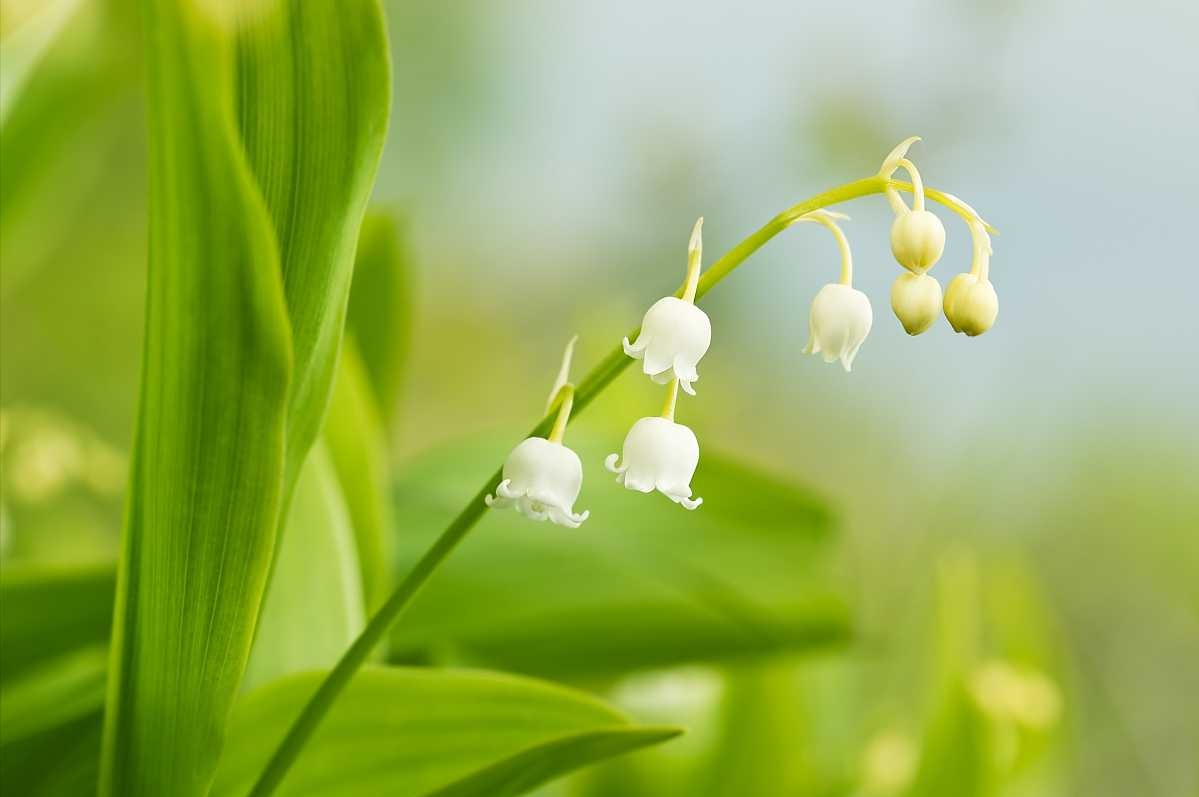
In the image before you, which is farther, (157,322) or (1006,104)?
(1006,104)

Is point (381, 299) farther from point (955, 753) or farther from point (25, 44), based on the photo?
point (955, 753)

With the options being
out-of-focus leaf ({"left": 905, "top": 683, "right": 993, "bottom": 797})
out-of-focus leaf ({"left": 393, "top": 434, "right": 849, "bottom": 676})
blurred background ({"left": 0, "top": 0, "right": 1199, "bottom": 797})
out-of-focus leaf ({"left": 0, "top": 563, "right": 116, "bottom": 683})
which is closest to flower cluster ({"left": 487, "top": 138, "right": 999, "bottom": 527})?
out-of-focus leaf ({"left": 0, "top": 563, "right": 116, "bottom": 683})

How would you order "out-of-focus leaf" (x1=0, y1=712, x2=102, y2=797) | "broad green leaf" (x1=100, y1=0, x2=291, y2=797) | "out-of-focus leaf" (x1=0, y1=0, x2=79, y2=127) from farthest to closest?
"out-of-focus leaf" (x1=0, y1=0, x2=79, y2=127), "out-of-focus leaf" (x1=0, y1=712, x2=102, y2=797), "broad green leaf" (x1=100, y1=0, x2=291, y2=797)

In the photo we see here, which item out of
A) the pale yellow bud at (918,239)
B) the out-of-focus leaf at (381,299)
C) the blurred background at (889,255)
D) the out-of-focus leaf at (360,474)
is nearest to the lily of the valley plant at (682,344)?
the pale yellow bud at (918,239)

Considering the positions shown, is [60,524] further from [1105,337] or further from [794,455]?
[1105,337]

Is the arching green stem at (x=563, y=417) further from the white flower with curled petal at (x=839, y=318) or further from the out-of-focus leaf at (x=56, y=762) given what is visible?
the out-of-focus leaf at (x=56, y=762)

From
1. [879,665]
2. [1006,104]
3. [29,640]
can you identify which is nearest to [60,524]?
[29,640]

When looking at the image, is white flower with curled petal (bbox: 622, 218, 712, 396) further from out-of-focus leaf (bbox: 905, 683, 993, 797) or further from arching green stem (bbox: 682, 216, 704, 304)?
out-of-focus leaf (bbox: 905, 683, 993, 797)
